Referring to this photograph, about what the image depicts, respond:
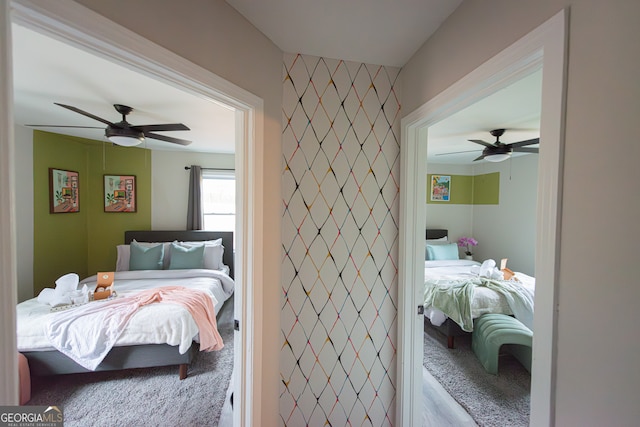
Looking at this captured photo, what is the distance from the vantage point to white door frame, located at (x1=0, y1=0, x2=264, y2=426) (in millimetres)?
634

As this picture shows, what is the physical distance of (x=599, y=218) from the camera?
0.63 m

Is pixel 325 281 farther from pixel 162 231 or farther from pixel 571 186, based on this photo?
pixel 162 231

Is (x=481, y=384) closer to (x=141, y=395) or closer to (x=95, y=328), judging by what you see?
(x=141, y=395)

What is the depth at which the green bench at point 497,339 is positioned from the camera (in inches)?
94.7

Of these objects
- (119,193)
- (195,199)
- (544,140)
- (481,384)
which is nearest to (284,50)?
(544,140)

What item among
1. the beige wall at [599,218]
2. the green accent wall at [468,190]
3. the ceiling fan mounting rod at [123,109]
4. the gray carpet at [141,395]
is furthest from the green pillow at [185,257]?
the green accent wall at [468,190]

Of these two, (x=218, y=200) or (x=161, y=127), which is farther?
(x=218, y=200)

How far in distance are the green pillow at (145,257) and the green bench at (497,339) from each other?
4.19 meters

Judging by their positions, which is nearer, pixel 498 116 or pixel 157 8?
pixel 157 8

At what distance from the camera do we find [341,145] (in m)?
1.58

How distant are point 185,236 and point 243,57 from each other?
145 inches

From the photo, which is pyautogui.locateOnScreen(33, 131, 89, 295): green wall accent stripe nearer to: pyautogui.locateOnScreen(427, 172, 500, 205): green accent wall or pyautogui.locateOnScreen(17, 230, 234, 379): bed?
pyautogui.locateOnScreen(17, 230, 234, 379): bed

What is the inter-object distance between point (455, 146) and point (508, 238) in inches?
80.4

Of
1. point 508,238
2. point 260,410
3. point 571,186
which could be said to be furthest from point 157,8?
point 508,238
